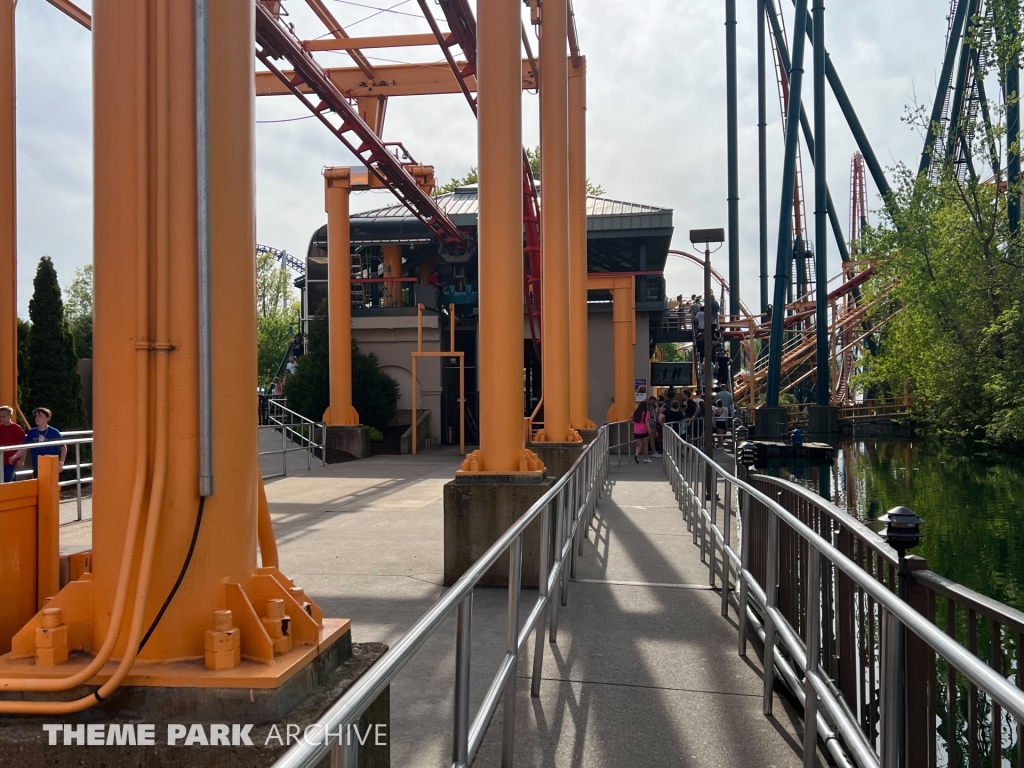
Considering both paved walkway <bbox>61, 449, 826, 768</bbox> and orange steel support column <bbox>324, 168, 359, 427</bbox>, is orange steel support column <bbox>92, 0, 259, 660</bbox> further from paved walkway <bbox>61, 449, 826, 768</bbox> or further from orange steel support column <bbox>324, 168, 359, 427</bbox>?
orange steel support column <bbox>324, 168, 359, 427</bbox>

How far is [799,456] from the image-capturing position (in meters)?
27.3

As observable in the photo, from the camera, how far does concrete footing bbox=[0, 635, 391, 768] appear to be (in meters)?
2.60

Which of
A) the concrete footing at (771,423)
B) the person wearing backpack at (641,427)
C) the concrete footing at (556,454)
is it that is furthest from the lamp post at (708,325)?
the concrete footing at (771,423)

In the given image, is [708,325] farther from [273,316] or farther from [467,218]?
[273,316]

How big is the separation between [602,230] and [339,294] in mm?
10467

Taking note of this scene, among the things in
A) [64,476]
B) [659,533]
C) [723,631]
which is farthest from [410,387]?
[723,631]

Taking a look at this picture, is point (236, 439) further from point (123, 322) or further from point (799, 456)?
point (799, 456)

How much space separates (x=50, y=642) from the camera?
288 cm

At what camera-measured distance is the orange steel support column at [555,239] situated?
14.2 metres

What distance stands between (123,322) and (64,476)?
13.6 meters

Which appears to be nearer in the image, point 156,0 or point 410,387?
point 156,0

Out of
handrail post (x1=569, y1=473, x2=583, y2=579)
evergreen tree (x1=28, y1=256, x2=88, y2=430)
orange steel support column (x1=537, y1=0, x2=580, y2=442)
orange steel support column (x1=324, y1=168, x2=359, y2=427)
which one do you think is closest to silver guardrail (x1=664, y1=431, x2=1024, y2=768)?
handrail post (x1=569, y1=473, x2=583, y2=579)

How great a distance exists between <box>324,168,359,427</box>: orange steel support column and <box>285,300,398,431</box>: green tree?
8.76ft

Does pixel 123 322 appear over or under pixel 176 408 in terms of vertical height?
over
